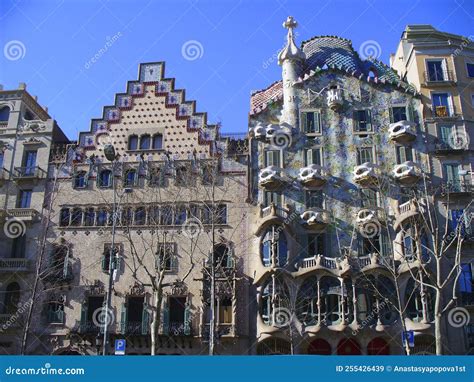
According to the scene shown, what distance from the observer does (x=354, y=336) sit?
94.7 ft

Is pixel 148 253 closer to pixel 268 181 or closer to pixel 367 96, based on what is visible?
pixel 268 181

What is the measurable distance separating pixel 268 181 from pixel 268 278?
613cm

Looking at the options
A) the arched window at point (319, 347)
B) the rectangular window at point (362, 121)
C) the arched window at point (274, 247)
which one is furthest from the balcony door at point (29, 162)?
the rectangular window at point (362, 121)

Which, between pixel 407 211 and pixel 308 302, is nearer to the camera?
pixel 308 302

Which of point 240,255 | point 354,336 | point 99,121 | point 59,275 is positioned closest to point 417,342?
point 354,336

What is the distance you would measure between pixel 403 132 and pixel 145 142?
16917mm

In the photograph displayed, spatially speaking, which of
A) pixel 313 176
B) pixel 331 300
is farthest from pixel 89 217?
pixel 331 300

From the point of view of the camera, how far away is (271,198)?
3309 centimetres

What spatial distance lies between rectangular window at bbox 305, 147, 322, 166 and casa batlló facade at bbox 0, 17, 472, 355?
0.47ft

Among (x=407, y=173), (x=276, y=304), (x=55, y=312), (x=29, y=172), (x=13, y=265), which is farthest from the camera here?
(x=29, y=172)

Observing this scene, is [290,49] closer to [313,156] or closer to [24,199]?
[313,156]

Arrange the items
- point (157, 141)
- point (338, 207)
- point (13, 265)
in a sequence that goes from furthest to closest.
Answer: point (157, 141) → point (13, 265) → point (338, 207)

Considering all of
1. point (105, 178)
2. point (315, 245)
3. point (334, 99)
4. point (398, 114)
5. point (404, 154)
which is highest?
point (334, 99)

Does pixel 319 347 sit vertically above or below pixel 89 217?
below
